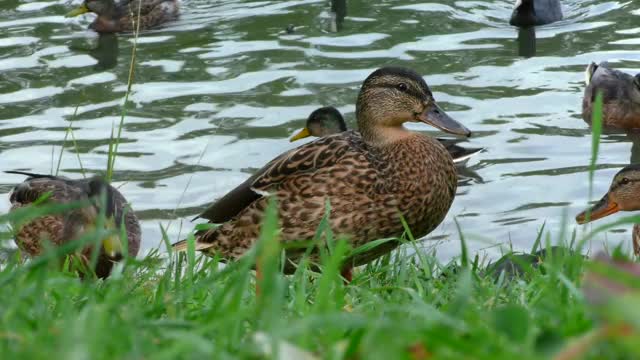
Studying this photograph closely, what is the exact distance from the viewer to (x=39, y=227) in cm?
873

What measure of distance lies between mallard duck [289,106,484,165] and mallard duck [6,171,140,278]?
2228 mm

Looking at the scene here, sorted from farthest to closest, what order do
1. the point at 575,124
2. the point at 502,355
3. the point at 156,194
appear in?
the point at 575,124
the point at 156,194
the point at 502,355

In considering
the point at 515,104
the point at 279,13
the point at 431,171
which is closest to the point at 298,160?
the point at 431,171

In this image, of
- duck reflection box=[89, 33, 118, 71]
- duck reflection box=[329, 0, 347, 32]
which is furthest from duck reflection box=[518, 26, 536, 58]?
duck reflection box=[89, 33, 118, 71]

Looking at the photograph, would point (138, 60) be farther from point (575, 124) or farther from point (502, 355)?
point (502, 355)

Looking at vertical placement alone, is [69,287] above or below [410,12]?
above

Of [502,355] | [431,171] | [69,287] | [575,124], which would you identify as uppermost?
[502,355]

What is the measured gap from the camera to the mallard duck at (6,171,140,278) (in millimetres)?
6445

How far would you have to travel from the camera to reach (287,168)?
6.85 meters

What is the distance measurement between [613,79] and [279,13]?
4020 millimetres

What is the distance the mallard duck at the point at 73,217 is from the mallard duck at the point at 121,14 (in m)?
5.40

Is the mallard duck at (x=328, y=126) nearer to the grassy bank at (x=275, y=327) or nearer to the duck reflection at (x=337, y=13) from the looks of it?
the duck reflection at (x=337, y=13)

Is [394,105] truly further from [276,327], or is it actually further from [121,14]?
[121,14]

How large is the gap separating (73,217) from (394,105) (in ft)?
6.39
